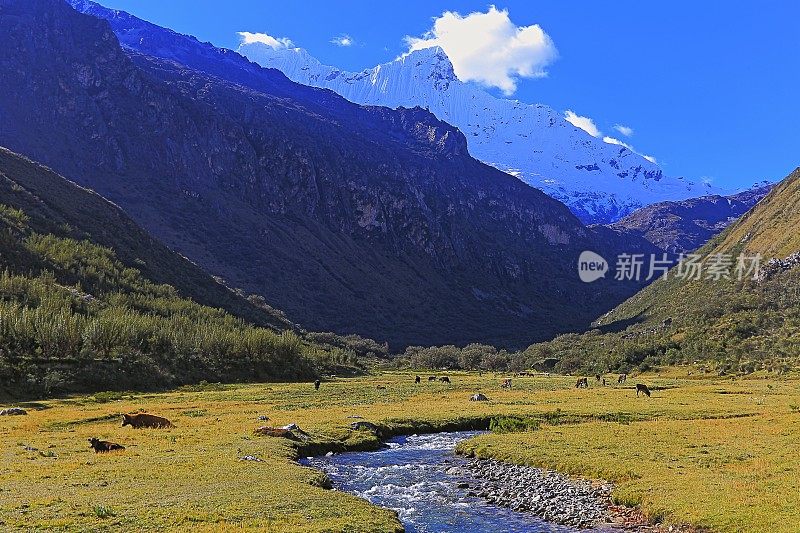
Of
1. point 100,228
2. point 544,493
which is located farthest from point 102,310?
point 544,493

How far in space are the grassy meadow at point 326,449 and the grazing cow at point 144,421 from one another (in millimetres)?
1047

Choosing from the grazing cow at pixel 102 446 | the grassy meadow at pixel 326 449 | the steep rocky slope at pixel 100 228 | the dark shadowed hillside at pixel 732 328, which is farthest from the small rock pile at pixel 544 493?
the steep rocky slope at pixel 100 228

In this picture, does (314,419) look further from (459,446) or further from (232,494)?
(232,494)

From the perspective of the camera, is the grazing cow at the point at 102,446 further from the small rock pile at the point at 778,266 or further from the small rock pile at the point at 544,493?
the small rock pile at the point at 778,266

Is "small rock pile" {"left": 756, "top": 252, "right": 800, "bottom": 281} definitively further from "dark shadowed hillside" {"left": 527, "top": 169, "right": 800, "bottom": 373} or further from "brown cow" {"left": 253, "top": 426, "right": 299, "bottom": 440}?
"brown cow" {"left": 253, "top": 426, "right": 299, "bottom": 440}

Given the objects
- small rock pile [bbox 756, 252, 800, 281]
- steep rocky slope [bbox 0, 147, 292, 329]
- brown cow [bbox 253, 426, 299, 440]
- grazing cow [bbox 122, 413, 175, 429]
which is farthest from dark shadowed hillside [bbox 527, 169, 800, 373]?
grazing cow [bbox 122, 413, 175, 429]

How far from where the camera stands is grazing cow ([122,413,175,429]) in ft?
153

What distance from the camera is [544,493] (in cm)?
A: 2956

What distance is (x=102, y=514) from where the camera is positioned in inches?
827

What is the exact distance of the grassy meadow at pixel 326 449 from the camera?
22406mm

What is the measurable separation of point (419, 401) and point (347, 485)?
4165 cm

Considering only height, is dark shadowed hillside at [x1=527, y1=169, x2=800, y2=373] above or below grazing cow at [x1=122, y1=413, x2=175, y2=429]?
above

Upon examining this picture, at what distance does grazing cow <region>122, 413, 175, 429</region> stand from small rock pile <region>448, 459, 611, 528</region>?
24.3 metres

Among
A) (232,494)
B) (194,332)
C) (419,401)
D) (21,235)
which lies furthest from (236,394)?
(21,235)
